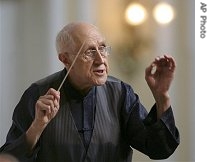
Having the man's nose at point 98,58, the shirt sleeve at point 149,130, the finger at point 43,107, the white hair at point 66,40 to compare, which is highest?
the white hair at point 66,40

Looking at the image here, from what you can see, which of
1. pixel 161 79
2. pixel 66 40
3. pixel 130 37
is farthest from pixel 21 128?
pixel 130 37

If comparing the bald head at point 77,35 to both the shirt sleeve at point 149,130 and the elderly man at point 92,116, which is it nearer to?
the elderly man at point 92,116

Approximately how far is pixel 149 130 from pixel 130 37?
928mm

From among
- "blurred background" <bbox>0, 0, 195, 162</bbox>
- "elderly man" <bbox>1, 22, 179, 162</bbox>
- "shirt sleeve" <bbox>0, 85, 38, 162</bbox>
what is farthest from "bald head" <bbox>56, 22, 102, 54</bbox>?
"blurred background" <bbox>0, 0, 195, 162</bbox>

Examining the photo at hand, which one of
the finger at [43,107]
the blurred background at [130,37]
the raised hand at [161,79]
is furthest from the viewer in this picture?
the blurred background at [130,37]

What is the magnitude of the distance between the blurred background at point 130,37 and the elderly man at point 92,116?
0.75 m

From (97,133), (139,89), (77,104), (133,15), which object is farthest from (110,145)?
(133,15)

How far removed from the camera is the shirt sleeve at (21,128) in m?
1.15

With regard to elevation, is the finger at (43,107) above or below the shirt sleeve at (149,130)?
above

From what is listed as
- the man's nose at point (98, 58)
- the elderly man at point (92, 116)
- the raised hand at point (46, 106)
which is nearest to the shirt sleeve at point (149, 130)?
the elderly man at point (92, 116)

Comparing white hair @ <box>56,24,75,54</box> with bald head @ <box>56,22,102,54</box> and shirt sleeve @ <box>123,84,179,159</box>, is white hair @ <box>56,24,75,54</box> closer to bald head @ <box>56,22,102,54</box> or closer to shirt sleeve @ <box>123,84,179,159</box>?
bald head @ <box>56,22,102,54</box>

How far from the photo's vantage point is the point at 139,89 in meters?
2.05
